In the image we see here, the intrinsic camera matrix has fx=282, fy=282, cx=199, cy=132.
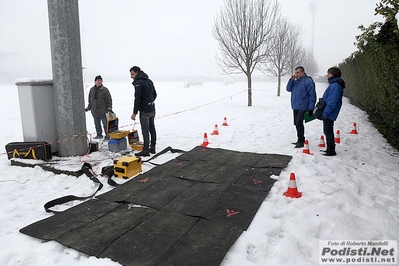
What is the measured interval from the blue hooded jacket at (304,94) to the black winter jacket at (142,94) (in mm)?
3397

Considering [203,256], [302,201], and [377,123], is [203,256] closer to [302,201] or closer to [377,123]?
[302,201]

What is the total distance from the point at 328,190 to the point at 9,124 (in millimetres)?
11907

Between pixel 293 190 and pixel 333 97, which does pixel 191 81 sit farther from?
pixel 293 190

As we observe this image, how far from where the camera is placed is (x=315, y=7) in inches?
4911

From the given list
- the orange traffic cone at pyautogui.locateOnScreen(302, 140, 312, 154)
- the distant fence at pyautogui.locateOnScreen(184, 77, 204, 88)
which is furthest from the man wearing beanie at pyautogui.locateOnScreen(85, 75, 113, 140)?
the distant fence at pyautogui.locateOnScreen(184, 77, 204, 88)

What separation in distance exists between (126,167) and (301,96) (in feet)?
13.9

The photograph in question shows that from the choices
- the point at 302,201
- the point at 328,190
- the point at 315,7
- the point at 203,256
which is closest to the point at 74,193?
the point at 203,256

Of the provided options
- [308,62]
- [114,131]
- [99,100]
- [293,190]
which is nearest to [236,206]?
[293,190]

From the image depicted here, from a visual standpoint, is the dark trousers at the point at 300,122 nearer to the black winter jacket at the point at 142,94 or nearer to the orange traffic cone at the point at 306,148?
the orange traffic cone at the point at 306,148

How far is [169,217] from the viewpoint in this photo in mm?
3613

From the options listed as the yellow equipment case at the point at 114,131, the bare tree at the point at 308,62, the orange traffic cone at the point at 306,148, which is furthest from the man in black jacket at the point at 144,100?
the bare tree at the point at 308,62

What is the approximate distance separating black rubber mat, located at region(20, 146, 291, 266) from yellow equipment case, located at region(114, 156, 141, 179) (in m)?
0.21

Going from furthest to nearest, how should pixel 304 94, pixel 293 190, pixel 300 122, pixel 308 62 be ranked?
1. pixel 308 62
2. pixel 300 122
3. pixel 304 94
4. pixel 293 190

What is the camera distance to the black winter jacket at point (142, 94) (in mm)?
6188
